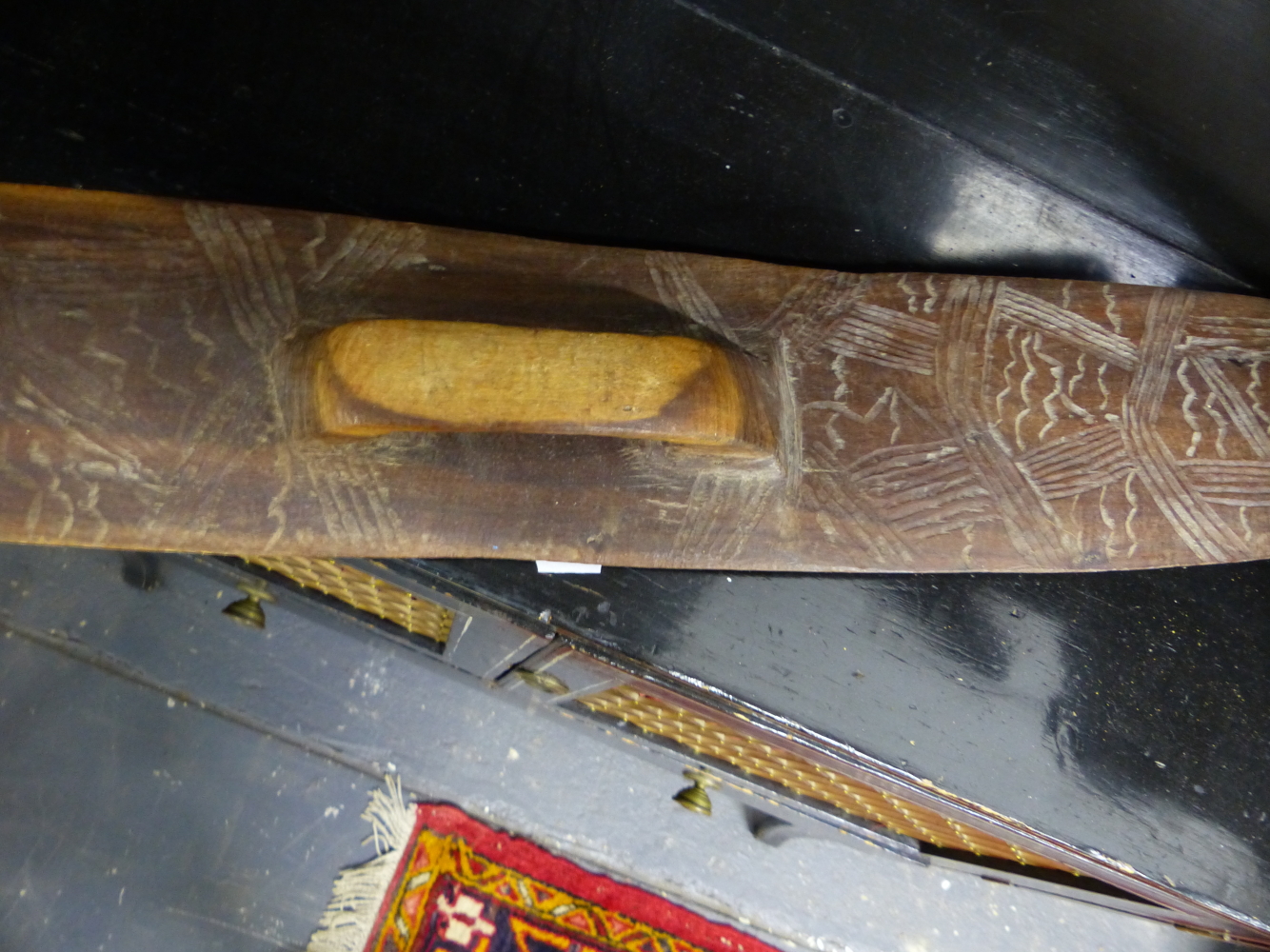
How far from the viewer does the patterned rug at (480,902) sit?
130cm

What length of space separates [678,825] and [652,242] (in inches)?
35.6

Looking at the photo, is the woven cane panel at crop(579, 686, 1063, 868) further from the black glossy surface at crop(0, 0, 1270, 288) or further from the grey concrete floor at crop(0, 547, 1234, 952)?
the black glossy surface at crop(0, 0, 1270, 288)

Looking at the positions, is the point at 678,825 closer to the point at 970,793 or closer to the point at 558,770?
the point at 558,770

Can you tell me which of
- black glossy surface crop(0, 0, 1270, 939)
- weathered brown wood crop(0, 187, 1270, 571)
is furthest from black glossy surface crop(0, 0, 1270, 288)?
weathered brown wood crop(0, 187, 1270, 571)

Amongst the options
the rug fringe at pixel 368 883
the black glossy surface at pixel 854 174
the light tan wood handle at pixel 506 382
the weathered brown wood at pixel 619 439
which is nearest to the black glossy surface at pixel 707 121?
the black glossy surface at pixel 854 174

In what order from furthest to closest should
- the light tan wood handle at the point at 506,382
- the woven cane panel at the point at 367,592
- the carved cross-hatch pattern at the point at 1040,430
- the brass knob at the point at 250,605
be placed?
Result: the brass knob at the point at 250,605
the woven cane panel at the point at 367,592
the carved cross-hatch pattern at the point at 1040,430
the light tan wood handle at the point at 506,382

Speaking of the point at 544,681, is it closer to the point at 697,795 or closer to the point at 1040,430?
the point at 697,795

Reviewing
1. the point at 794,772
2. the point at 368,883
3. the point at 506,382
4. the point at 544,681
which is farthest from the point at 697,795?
the point at 506,382

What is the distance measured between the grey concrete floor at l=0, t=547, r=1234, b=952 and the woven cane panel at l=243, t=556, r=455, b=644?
0.59 ft

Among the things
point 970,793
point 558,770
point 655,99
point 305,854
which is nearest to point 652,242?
point 655,99

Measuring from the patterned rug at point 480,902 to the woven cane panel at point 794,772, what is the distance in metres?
0.35

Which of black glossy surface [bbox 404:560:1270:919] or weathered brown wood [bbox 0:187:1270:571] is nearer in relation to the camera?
weathered brown wood [bbox 0:187:1270:571]

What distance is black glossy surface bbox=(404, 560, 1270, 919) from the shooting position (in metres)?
0.88

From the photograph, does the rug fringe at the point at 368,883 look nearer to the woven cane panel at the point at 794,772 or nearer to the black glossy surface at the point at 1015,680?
the woven cane panel at the point at 794,772
